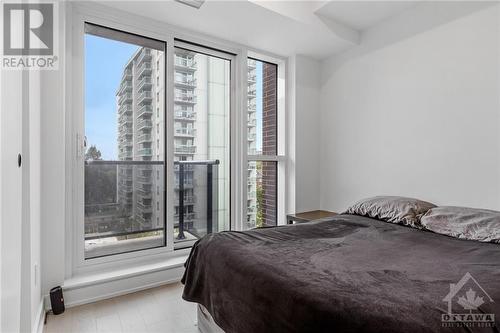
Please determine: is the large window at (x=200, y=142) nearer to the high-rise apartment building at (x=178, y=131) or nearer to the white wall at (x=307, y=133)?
the high-rise apartment building at (x=178, y=131)

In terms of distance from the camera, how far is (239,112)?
3229 mm

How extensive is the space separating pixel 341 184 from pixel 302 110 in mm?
1027

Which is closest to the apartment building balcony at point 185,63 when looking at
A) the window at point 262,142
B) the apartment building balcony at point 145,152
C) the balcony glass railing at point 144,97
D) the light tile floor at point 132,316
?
the balcony glass railing at point 144,97

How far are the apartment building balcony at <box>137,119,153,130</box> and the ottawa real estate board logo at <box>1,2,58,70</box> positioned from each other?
0.78 m

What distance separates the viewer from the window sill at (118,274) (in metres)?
2.23

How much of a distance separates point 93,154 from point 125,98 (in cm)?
59

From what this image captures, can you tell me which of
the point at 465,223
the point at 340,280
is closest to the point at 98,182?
the point at 340,280

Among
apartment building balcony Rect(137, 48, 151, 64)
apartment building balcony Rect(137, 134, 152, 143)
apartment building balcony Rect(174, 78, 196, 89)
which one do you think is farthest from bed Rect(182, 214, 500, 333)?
apartment building balcony Rect(137, 48, 151, 64)

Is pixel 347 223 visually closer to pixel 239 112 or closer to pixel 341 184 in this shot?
pixel 341 184

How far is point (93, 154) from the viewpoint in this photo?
2477 mm

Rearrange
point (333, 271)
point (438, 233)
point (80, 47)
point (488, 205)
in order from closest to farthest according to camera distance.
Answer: point (333, 271) < point (438, 233) < point (488, 205) < point (80, 47)

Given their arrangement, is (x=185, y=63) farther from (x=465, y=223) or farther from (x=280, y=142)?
(x=465, y=223)

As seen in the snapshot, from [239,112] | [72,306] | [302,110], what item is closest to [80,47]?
[239,112]

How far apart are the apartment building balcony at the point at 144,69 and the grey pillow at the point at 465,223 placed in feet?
8.99
